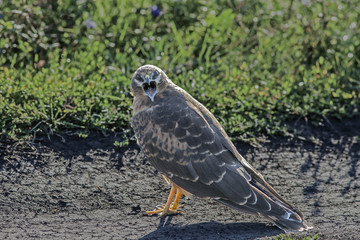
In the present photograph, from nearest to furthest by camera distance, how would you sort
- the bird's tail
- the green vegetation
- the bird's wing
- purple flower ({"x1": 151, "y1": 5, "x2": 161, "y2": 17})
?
the bird's tail, the bird's wing, the green vegetation, purple flower ({"x1": 151, "y1": 5, "x2": 161, "y2": 17})

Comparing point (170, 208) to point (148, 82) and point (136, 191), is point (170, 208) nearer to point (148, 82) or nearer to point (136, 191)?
point (136, 191)

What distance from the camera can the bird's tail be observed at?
4609mm

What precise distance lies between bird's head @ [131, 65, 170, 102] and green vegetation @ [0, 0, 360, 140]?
103 cm

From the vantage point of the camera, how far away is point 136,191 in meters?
5.39

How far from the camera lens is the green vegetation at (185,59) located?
6465 mm

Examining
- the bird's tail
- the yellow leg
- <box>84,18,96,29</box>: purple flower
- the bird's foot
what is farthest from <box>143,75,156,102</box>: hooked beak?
<box>84,18,96,29</box>: purple flower

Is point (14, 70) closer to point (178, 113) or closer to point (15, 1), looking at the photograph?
point (15, 1)

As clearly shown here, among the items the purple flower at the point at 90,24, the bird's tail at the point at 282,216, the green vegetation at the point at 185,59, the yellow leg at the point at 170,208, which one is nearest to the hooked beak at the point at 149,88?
the yellow leg at the point at 170,208

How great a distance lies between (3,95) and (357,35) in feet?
14.9

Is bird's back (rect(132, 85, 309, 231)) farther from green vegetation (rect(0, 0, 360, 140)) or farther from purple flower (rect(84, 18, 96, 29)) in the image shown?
purple flower (rect(84, 18, 96, 29))

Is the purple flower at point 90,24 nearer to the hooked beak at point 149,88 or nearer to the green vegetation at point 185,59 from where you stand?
the green vegetation at point 185,59

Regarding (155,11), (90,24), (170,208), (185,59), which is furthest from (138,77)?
(155,11)

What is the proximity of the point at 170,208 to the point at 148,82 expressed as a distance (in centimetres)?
107

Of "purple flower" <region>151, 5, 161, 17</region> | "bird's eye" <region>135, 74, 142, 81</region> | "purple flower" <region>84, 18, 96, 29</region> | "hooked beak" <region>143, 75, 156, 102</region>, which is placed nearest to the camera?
"hooked beak" <region>143, 75, 156, 102</region>
